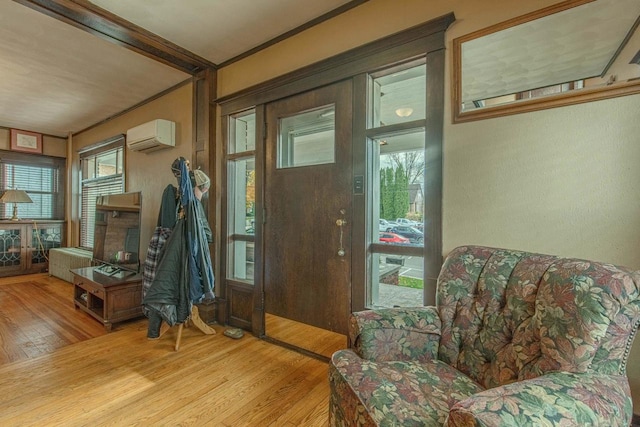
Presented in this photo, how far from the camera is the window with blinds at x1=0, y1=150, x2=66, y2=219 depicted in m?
4.97

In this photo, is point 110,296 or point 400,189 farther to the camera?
point 110,296

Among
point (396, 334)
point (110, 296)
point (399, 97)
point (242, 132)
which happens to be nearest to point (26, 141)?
point (110, 296)

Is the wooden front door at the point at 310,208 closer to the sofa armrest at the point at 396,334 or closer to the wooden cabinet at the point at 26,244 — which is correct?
the sofa armrest at the point at 396,334

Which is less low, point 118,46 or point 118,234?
point 118,46

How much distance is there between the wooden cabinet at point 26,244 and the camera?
15.8 ft

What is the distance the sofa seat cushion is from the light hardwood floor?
2.10 ft

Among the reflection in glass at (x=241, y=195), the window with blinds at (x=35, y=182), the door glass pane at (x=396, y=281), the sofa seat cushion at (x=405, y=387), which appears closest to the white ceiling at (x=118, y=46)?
the reflection in glass at (x=241, y=195)

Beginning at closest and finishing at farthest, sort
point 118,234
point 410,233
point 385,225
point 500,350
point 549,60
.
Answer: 1. point 500,350
2. point 549,60
3. point 410,233
4. point 385,225
5. point 118,234

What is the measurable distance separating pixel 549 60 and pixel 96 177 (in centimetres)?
588

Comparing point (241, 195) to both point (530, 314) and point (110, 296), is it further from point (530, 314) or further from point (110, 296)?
point (530, 314)

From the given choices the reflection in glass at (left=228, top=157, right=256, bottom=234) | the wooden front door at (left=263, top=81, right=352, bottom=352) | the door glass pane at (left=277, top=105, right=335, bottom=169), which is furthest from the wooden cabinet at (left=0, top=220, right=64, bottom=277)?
the door glass pane at (left=277, top=105, right=335, bottom=169)

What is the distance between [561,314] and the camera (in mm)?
1011

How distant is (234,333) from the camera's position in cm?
263

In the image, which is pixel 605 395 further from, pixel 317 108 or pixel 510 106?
pixel 317 108
